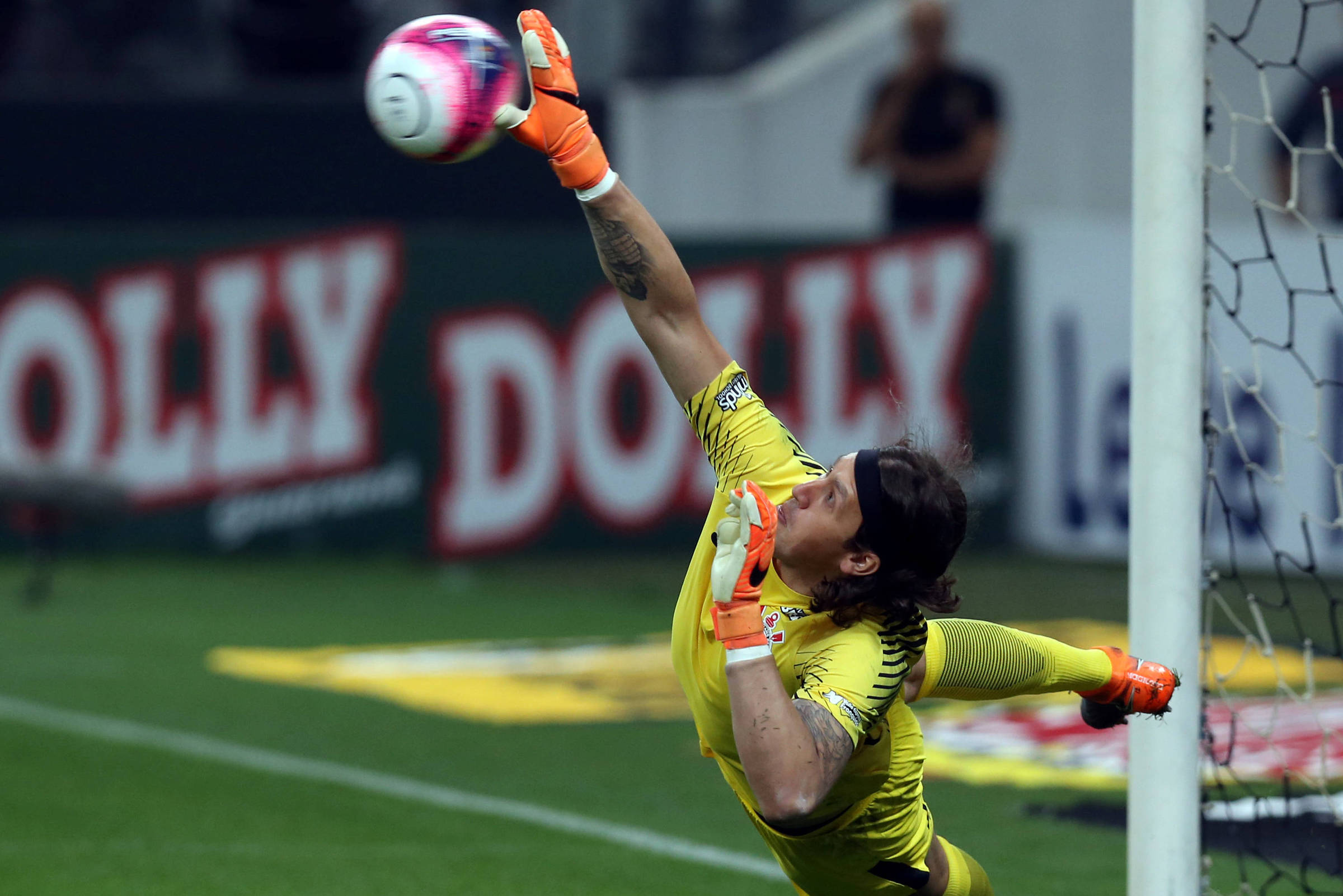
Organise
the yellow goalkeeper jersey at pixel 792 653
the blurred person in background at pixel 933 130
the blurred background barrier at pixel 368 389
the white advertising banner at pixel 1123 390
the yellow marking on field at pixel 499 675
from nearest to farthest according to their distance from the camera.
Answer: the yellow goalkeeper jersey at pixel 792 653, the yellow marking on field at pixel 499 675, the white advertising banner at pixel 1123 390, the blurred background barrier at pixel 368 389, the blurred person in background at pixel 933 130

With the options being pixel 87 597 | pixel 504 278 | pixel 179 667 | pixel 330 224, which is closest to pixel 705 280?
pixel 504 278

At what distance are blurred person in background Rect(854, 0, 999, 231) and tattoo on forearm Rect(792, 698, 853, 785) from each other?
1009cm

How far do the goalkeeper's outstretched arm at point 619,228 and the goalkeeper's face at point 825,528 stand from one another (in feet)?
1.27

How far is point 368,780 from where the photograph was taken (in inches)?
275

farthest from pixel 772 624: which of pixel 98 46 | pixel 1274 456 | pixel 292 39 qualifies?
pixel 98 46

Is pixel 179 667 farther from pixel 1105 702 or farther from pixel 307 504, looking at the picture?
pixel 1105 702

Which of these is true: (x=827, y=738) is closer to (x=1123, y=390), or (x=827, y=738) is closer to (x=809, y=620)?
(x=809, y=620)

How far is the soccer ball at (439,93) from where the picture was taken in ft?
13.5

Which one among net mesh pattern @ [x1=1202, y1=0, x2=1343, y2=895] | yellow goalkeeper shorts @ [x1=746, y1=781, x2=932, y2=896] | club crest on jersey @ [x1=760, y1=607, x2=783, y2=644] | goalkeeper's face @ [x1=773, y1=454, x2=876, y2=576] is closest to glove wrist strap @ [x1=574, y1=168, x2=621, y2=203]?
goalkeeper's face @ [x1=773, y1=454, x2=876, y2=576]

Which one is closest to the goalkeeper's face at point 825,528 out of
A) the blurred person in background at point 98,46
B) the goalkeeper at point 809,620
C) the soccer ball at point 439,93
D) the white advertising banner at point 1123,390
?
the goalkeeper at point 809,620

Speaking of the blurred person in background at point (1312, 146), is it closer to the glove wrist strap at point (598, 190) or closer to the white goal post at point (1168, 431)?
the white goal post at point (1168, 431)

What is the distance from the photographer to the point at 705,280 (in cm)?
1358

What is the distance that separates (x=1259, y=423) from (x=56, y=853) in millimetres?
8440

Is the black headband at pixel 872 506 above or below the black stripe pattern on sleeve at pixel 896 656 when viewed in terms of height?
above
